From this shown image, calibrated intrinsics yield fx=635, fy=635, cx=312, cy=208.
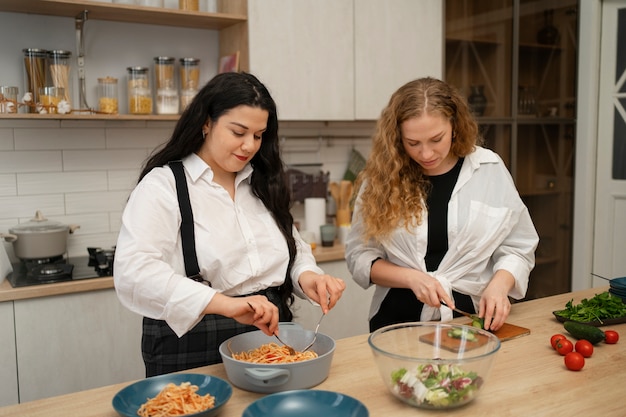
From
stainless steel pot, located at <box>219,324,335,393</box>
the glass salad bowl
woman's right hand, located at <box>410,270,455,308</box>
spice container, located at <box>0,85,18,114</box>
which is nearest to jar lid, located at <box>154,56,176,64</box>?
spice container, located at <box>0,85,18,114</box>

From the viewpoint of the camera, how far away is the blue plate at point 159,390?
1339 mm

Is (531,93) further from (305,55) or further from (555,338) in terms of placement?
(555,338)

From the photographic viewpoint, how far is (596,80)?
4.40 metres

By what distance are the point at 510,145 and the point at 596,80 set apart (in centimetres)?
77

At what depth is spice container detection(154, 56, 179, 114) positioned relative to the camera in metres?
3.26

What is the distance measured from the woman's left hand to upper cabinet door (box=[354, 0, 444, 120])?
198 cm

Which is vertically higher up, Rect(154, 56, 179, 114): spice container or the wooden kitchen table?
Rect(154, 56, 179, 114): spice container

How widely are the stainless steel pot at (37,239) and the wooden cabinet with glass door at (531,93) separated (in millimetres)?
2552

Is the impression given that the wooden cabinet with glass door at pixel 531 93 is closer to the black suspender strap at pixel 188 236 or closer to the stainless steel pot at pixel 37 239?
the stainless steel pot at pixel 37 239

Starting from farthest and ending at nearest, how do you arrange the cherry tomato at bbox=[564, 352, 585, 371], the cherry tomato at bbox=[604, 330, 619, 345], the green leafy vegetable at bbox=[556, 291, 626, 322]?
the green leafy vegetable at bbox=[556, 291, 626, 322], the cherry tomato at bbox=[604, 330, 619, 345], the cherry tomato at bbox=[564, 352, 585, 371]

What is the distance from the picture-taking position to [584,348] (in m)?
1.75

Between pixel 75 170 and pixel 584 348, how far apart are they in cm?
258

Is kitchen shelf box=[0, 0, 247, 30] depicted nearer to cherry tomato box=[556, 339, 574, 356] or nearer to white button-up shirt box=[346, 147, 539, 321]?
white button-up shirt box=[346, 147, 539, 321]

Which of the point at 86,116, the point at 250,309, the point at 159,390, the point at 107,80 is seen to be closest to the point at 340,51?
the point at 107,80
